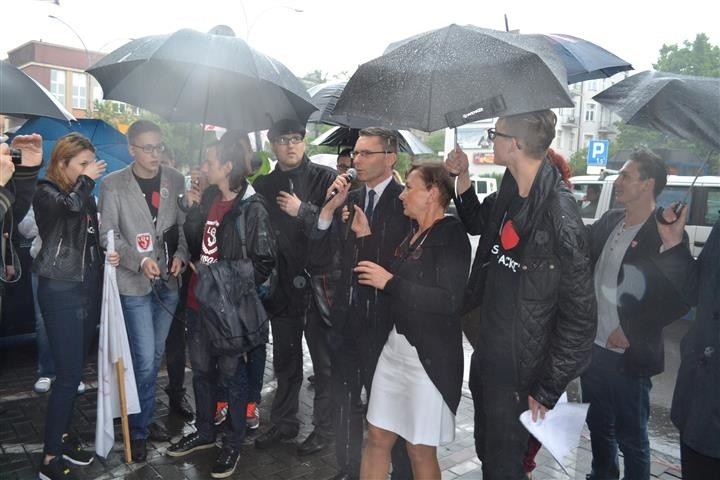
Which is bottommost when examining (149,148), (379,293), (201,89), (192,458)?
(192,458)

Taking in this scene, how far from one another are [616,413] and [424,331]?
1341 millimetres

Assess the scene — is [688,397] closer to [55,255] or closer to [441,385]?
[441,385]

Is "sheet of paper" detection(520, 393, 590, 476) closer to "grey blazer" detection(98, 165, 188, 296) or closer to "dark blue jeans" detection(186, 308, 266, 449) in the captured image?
"dark blue jeans" detection(186, 308, 266, 449)

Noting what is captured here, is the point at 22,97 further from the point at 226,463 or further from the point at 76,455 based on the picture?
the point at 226,463

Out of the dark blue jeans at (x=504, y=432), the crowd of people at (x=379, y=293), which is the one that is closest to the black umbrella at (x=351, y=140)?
the crowd of people at (x=379, y=293)

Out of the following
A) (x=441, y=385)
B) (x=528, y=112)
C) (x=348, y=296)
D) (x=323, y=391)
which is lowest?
(x=323, y=391)

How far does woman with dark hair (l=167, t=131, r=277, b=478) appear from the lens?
3662 mm

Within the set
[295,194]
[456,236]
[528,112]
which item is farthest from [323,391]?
[528,112]

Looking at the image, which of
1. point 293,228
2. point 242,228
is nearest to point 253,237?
point 242,228

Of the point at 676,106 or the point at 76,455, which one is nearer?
the point at 676,106

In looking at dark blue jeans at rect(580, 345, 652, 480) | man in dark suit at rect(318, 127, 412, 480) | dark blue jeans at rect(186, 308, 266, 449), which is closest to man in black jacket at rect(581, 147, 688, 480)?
dark blue jeans at rect(580, 345, 652, 480)

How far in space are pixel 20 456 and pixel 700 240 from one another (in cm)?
848

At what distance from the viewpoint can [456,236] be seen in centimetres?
A: 287

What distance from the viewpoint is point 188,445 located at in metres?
3.92
